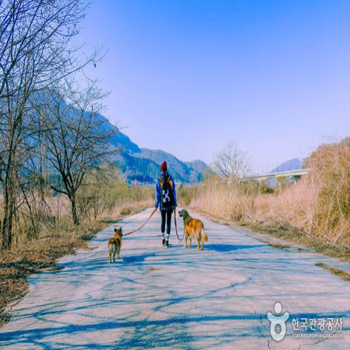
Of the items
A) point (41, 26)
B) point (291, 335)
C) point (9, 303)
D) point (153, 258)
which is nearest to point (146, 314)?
point (291, 335)

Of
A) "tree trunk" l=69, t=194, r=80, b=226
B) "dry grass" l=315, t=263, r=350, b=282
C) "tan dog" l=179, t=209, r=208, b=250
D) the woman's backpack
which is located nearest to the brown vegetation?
"tree trunk" l=69, t=194, r=80, b=226

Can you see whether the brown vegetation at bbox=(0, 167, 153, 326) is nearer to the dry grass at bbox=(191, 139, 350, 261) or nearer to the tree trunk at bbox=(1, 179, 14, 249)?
the tree trunk at bbox=(1, 179, 14, 249)

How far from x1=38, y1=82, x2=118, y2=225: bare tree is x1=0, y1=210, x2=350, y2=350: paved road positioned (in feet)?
28.8

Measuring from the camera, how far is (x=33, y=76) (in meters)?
7.12

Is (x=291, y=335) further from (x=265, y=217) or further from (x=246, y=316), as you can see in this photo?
(x=265, y=217)

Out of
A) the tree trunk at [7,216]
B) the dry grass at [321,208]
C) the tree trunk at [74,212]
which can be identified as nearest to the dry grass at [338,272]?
the dry grass at [321,208]

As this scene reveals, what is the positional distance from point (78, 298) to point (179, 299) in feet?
4.86

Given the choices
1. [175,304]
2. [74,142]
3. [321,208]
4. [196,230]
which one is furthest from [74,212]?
[175,304]

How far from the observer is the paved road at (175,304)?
308 cm

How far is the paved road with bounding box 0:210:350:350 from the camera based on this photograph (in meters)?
3.08

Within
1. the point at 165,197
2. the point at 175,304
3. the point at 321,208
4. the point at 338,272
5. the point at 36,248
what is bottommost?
the point at 338,272

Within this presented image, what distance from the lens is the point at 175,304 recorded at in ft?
13.2

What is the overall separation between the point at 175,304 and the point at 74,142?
12636mm

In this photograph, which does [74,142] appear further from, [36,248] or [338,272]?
[338,272]
